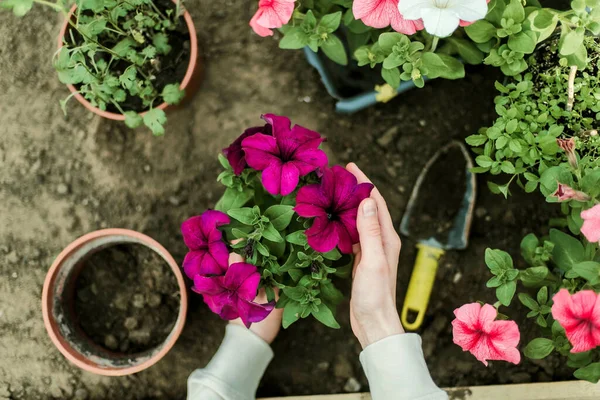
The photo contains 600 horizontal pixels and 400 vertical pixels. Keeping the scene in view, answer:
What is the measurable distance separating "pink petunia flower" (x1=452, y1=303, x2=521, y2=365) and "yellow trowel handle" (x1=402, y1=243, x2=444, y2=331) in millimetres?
504

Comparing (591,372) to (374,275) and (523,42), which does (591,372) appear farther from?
(523,42)

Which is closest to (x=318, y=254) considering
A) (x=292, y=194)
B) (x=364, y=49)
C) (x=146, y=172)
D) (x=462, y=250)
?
(x=292, y=194)

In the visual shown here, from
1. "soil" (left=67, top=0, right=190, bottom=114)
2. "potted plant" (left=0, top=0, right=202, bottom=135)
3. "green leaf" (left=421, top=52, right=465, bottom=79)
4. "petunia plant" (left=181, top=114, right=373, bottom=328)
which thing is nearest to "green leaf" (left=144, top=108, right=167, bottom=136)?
"potted plant" (left=0, top=0, right=202, bottom=135)

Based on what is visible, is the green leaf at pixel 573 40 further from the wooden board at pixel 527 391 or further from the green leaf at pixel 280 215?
the wooden board at pixel 527 391

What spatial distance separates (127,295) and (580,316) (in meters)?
1.33

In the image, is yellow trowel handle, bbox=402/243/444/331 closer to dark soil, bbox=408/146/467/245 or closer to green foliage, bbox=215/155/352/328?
dark soil, bbox=408/146/467/245

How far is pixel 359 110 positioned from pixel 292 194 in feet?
2.06

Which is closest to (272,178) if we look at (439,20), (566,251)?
(439,20)

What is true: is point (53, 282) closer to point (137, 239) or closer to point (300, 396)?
point (137, 239)

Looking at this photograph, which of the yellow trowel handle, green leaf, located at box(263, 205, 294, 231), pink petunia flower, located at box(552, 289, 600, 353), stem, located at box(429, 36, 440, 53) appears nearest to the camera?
pink petunia flower, located at box(552, 289, 600, 353)

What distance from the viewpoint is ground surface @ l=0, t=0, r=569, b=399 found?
1.79m

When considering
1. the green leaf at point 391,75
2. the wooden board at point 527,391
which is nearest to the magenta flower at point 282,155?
the green leaf at point 391,75

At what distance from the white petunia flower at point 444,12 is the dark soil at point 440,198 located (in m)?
0.73

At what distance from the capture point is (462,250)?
5.88ft
